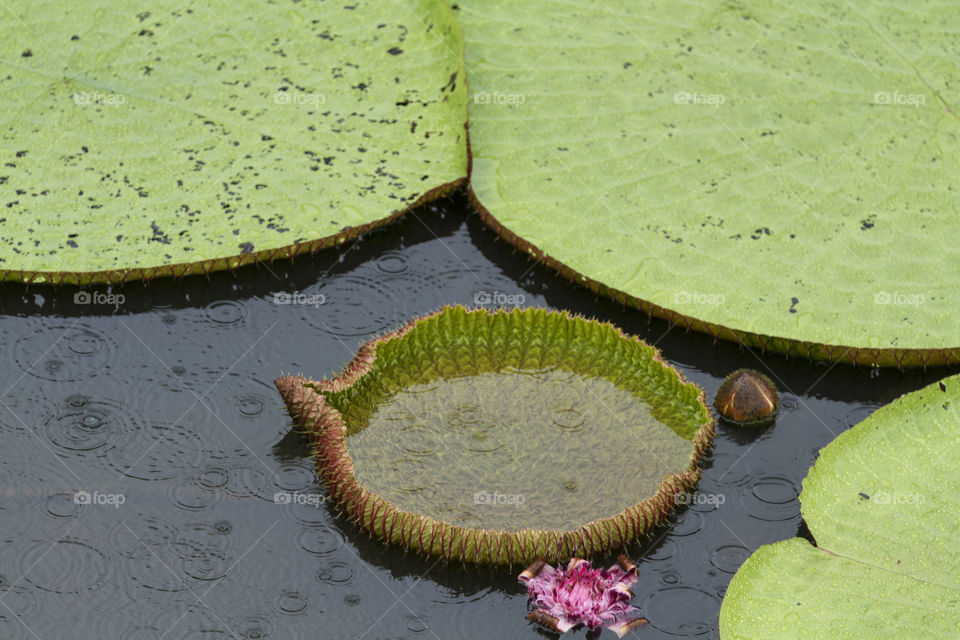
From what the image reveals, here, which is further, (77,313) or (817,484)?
(77,313)

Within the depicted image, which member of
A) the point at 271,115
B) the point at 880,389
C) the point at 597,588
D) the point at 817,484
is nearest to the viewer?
the point at 597,588

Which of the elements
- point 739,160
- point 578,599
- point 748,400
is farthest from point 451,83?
point 578,599

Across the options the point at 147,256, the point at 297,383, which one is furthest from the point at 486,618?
the point at 147,256

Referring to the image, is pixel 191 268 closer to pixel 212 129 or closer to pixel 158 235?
pixel 158 235

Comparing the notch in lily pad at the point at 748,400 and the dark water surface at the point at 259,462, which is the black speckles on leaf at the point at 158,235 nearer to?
the dark water surface at the point at 259,462

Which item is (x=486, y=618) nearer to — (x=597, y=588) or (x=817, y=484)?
(x=597, y=588)

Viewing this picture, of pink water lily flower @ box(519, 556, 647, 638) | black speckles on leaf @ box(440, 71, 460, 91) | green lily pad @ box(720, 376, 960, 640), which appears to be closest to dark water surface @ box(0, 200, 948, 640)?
pink water lily flower @ box(519, 556, 647, 638)
